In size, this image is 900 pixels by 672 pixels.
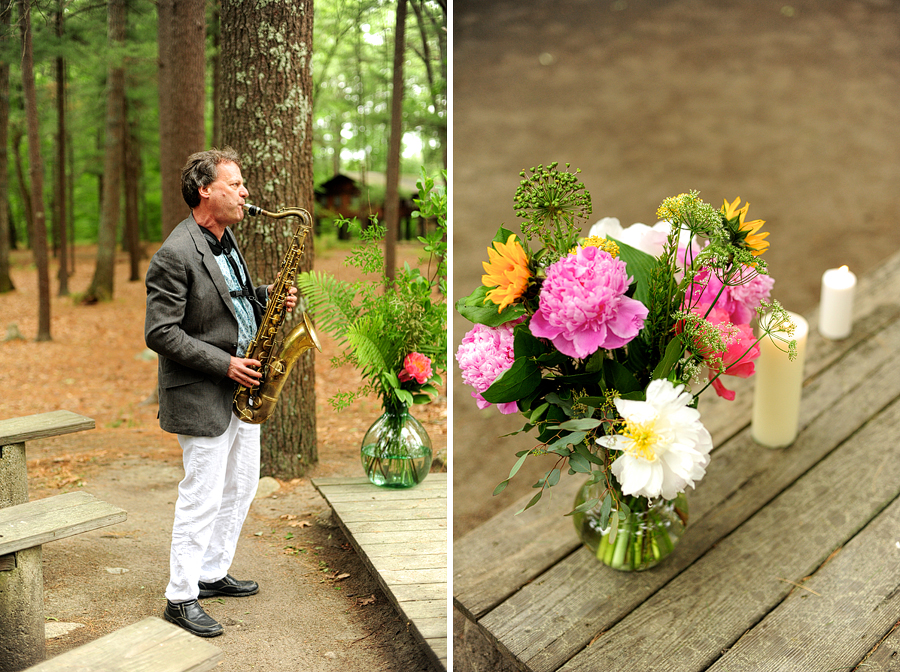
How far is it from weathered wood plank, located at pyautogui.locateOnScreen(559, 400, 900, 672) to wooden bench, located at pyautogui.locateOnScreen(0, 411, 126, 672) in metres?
1.15

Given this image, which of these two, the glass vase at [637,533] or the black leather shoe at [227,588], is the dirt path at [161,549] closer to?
the black leather shoe at [227,588]

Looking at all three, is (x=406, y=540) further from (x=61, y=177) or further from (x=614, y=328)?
(x=61, y=177)

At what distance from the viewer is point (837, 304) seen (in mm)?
2943

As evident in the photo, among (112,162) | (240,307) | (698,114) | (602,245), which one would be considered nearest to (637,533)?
(602,245)

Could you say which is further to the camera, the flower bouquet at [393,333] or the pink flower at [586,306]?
the flower bouquet at [393,333]

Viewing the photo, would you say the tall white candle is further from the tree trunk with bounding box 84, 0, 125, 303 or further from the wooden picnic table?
the tree trunk with bounding box 84, 0, 125, 303

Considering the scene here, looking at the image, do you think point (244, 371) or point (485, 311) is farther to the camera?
point (244, 371)

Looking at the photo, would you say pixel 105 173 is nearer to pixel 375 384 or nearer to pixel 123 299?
pixel 123 299

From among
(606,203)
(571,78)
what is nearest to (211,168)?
(606,203)

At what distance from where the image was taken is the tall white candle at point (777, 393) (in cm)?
241

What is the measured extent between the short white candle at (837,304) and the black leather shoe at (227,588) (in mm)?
2422

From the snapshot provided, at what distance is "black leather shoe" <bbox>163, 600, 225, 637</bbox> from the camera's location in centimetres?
159

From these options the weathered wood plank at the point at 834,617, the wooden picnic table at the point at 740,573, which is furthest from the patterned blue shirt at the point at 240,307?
the weathered wood plank at the point at 834,617

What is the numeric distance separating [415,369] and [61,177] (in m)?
1.42
